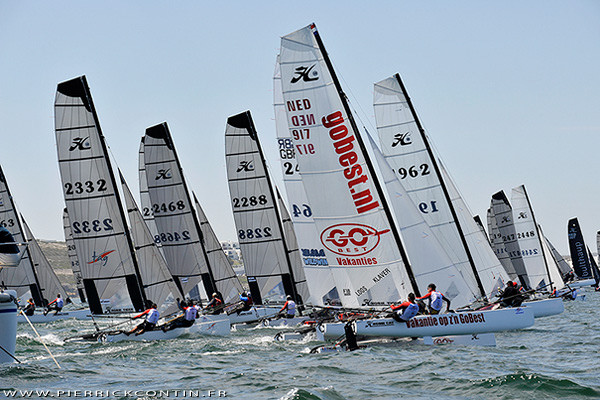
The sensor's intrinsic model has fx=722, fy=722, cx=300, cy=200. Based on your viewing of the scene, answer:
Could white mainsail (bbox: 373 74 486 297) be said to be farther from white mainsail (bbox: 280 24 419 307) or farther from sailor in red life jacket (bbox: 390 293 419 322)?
sailor in red life jacket (bbox: 390 293 419 322)

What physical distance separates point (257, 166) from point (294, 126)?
10575 mm

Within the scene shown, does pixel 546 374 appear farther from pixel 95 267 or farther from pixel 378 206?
pixel 95 267

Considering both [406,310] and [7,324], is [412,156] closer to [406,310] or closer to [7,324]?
[406,310]

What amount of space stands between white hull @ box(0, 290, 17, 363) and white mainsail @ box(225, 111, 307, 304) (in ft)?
49.8

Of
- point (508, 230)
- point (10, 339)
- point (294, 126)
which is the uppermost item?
point (294, 126)

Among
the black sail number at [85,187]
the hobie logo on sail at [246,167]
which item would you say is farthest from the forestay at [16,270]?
the black sail number at [85,187]

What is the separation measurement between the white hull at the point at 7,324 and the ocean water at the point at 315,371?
0.29 m

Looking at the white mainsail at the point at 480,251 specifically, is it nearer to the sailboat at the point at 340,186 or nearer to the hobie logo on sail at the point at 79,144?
the sailboat at the point at 340,186

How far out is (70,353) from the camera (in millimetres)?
17188

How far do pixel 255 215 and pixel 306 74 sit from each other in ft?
37.4

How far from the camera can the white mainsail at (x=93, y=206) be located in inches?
882

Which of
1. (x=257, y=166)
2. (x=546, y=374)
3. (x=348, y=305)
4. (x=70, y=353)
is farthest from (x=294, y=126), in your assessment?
(x=257, y=166)

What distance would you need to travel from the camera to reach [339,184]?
55.7 ft

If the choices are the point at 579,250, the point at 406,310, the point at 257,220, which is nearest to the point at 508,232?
the point at 579,250
